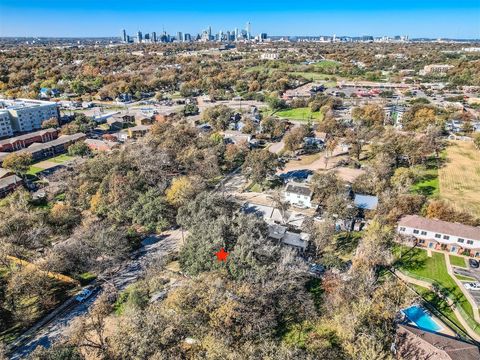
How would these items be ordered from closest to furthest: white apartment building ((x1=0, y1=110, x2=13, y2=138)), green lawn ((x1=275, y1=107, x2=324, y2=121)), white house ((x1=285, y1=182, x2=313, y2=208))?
1. white house ((x1=285, y1=182, x2=313, y2=208))
2. white apartment building ((x1=0, y1=110, x2=13, y2=138))
3. green lawn ((x1=275, y1=107, x2=324, y2=121))

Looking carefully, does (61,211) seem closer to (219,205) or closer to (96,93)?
(219,205)

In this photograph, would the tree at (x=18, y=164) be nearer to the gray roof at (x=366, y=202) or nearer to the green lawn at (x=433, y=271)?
the gray roof at (x=366, y=202)

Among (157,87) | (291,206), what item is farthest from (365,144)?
(157,87)

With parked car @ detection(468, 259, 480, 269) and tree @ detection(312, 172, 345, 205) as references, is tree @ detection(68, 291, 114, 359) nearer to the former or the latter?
tree @ detection(312, 172, 345, 205)

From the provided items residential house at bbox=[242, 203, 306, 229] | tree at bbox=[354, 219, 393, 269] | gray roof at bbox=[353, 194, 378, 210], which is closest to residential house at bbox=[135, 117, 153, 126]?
residential house at bbox=[242, 203, 306, 229]

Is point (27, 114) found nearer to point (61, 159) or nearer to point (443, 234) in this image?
point (61, 159)

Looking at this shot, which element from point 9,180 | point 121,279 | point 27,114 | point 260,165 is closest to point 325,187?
point 260,165

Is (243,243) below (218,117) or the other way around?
below
